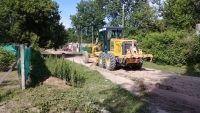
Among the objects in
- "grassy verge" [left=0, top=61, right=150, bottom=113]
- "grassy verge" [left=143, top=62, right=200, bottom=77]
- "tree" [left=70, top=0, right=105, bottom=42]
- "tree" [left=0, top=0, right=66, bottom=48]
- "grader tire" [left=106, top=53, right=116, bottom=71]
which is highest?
"tree" [left=70, top=0, right=105, bottom=42]

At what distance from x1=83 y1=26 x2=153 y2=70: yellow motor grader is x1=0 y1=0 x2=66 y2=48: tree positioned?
43.7 feet

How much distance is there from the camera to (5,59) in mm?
14242

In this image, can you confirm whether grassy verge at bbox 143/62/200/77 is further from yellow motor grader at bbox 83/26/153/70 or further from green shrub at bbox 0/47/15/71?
green shrub at bbox 0/47/15/71

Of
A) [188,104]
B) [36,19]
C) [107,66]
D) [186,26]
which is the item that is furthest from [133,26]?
[188,104]

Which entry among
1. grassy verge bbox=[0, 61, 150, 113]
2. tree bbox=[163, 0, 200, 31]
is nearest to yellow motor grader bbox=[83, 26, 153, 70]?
grassy verge bbox=[0, 61, 150, 113]

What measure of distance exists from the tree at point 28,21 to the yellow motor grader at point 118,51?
13.3 m

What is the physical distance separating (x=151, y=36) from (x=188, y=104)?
15.4m

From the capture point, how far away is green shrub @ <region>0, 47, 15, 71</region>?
1412 centimetres

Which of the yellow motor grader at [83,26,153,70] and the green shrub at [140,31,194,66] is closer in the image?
the yellow motor grader at [83,26,153,70]

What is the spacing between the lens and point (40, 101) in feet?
20.1

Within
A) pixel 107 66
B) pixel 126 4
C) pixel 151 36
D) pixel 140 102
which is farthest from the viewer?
pixel 126 4

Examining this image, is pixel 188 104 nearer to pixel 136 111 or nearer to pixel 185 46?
pixel 136 111

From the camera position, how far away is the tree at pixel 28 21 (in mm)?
26781

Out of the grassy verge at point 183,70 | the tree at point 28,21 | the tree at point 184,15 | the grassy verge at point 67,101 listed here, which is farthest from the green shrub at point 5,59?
the tree at point 184,15
